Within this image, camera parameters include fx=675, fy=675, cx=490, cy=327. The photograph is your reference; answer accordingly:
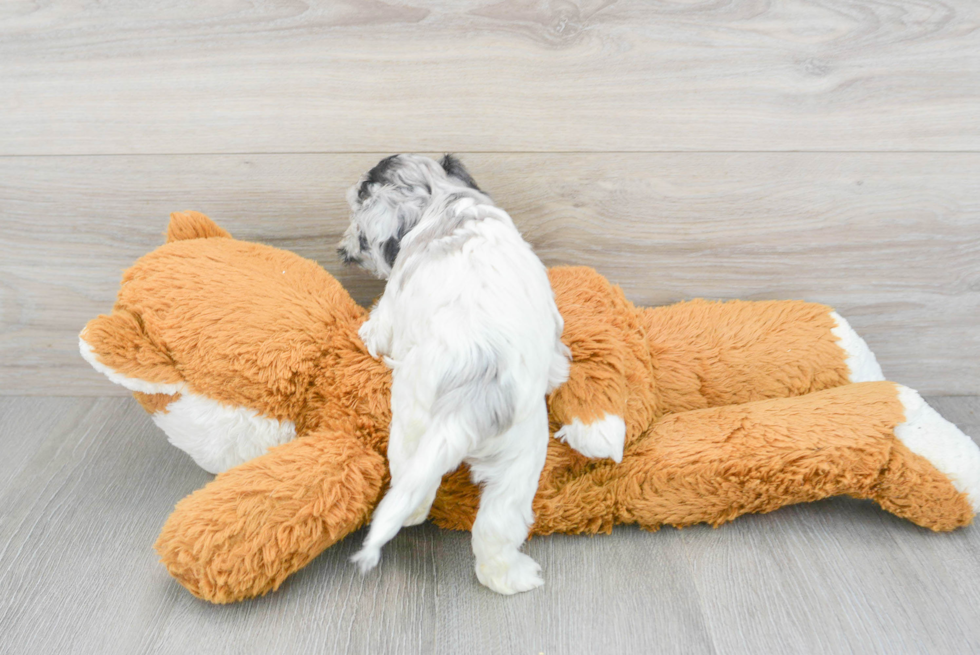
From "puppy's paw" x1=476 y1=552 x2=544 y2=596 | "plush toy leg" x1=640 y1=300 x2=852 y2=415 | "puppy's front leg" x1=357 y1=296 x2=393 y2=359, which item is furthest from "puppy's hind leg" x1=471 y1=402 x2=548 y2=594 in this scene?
"plush toy leg" x1=640 y1=300 x2=852 y2=415

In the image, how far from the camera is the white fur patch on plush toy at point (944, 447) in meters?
1.08

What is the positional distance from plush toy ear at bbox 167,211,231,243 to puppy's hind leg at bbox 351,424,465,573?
2.20 feet

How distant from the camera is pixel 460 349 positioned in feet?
2.82

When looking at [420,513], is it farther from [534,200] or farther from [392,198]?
[534,200]

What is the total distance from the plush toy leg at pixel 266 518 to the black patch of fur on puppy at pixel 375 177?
418 mm

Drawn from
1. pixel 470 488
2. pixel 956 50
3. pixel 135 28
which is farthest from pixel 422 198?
pixel 956 50

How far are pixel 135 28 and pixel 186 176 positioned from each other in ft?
0.88

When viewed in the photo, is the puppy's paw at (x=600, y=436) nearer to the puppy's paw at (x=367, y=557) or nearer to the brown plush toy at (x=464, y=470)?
the brown plush toy at (x=464, y=470)

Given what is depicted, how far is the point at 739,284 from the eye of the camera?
4.58ft

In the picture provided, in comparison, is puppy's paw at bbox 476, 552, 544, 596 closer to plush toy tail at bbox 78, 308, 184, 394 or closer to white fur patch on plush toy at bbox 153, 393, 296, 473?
white fur patch on plush toy at bbox 153, 393, 296, 473

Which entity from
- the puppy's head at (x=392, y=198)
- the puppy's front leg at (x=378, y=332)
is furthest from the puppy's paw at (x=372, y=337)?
the puppy's head at (x=392, y=198)

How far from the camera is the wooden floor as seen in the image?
1013 millimetres

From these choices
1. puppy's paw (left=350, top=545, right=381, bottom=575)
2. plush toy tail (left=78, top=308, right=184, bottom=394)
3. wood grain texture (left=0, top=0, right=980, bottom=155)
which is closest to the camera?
puppy's paw (left=350, top=545, right=381, bottom=575)

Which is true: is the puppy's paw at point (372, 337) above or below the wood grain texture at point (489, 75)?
below
